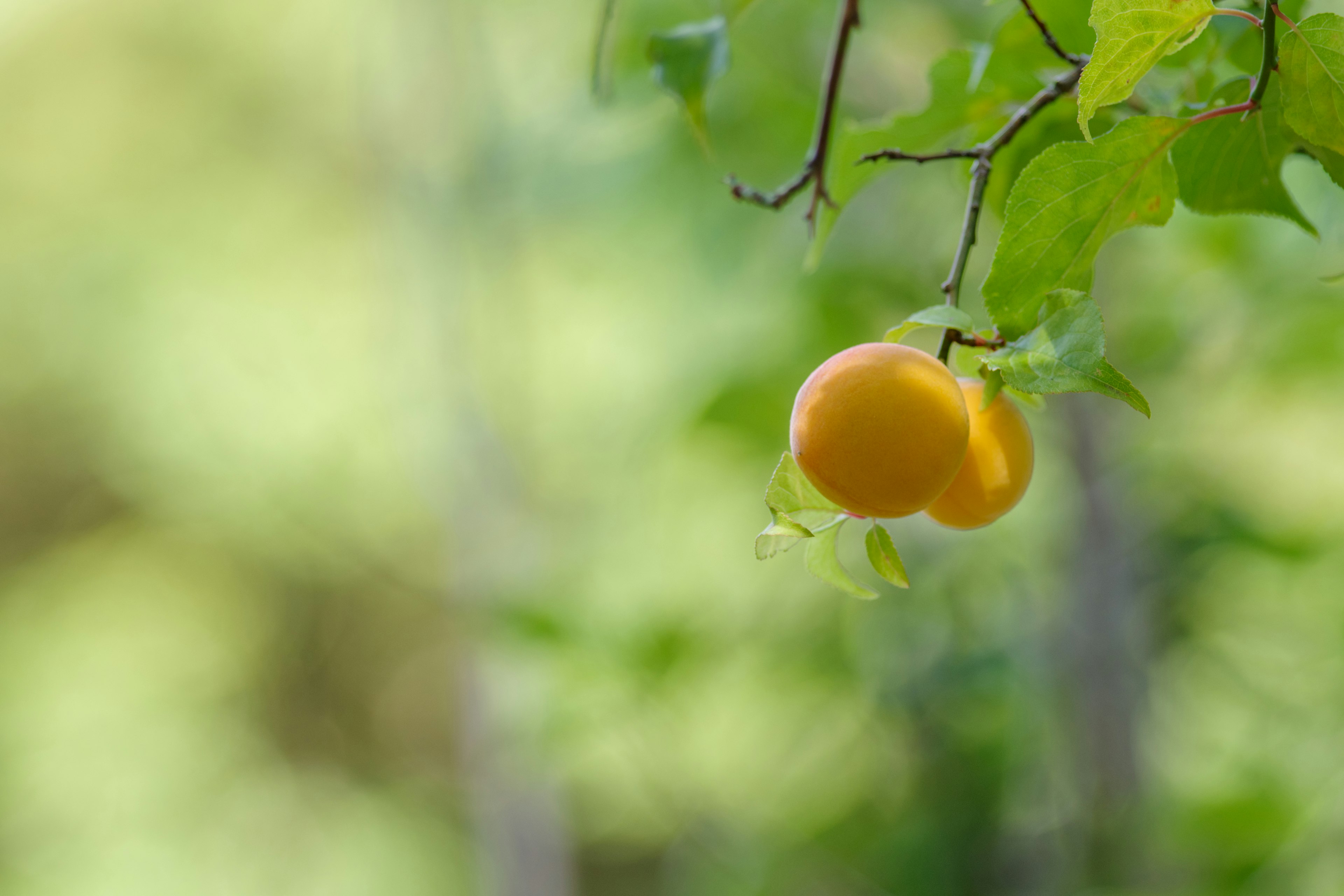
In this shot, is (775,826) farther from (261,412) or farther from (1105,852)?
(261,412)

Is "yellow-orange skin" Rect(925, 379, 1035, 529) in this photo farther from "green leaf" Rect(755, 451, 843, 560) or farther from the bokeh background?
the bokeh background

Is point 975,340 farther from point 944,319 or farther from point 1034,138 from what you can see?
point 1034,138

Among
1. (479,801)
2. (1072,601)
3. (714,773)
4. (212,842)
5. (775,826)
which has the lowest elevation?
(212,842)

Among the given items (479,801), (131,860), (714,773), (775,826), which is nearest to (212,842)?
(131,860)

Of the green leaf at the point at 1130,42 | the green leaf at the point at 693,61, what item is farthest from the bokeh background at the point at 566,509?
the green leaf at the point at 1130,42

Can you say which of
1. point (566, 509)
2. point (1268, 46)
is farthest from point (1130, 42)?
point (566, 509)
